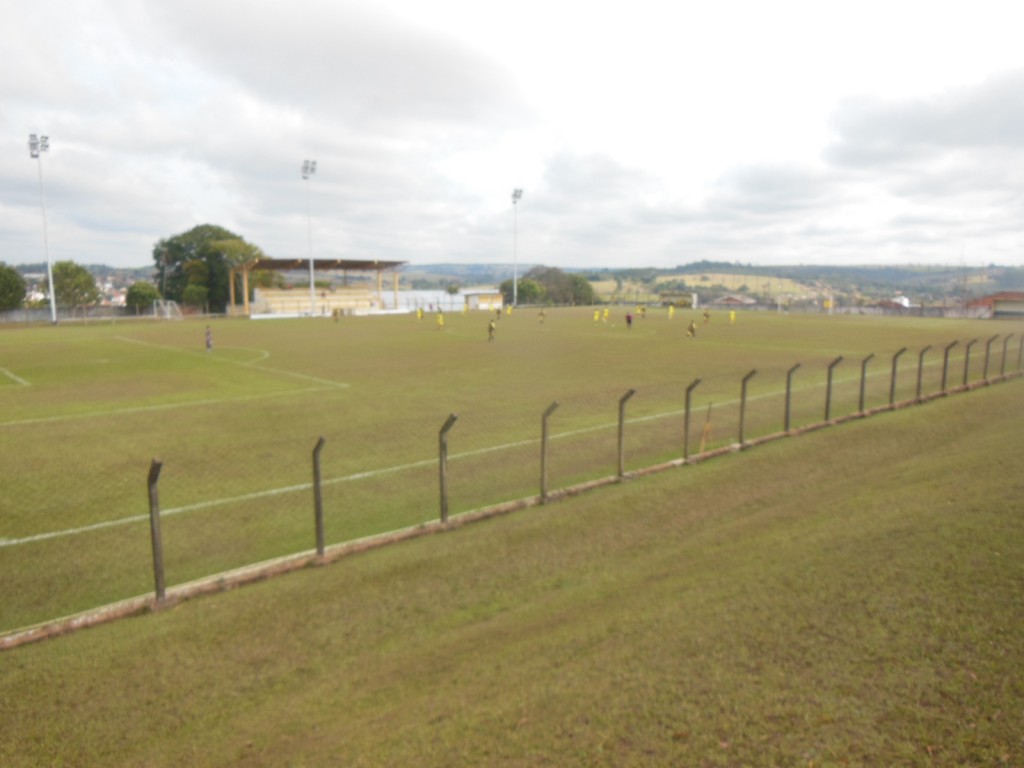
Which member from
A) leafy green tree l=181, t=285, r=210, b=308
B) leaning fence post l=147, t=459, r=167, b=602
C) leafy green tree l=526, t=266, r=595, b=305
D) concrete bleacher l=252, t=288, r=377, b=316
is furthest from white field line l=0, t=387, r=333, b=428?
leafy green tree l=526, t=266, r=595, b=305

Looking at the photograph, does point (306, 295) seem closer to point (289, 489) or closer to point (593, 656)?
point (289, 489)

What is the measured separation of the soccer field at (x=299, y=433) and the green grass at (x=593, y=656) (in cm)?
200

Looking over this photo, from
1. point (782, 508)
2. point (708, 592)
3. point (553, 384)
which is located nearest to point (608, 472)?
point (782, 508)

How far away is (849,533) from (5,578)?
8.98m

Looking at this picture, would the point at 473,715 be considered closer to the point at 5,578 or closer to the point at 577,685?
the point at 577,685

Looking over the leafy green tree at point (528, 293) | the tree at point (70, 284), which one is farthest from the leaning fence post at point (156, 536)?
the leafy green tree at point (528, 293)

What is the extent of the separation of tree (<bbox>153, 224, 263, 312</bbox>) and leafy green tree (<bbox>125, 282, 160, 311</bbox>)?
5.03 meters

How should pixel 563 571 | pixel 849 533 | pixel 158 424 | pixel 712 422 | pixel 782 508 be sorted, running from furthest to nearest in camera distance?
pixel 158 424 → pixel 712 422 → pixel 782 508 → pixel 563 571 → pixel 849 533

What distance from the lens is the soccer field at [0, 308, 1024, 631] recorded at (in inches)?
350

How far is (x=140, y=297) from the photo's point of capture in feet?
303

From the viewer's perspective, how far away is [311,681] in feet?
17.4

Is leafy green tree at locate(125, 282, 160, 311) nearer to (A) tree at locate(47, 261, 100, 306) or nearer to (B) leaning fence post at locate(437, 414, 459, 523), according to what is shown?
(A) tree at locate(47, 261, 100, 306)

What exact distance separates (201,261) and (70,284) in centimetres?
1669

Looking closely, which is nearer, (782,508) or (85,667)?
(85,667)
